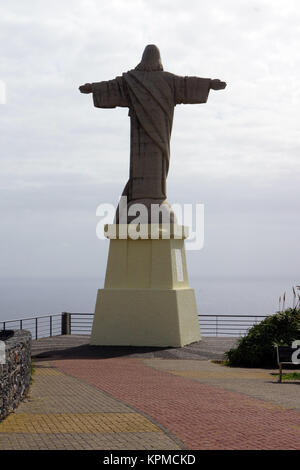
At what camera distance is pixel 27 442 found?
24.7 feet

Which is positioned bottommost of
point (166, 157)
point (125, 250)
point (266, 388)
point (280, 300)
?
point (266, 388)

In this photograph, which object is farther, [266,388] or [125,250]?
[125,250]

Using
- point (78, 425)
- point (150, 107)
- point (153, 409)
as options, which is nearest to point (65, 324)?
point (150, 107)

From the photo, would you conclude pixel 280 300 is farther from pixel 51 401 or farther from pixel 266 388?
pixel 51 401

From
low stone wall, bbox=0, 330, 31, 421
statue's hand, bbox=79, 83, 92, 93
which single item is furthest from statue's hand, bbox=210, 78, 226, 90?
low stone wall, bbox=0, 330, 31, 421

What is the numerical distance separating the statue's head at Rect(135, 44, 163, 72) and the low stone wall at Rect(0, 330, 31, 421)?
12.0m

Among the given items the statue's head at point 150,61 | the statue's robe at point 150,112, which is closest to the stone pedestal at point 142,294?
the statue's robe at point 150,112

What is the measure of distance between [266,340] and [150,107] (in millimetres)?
8058

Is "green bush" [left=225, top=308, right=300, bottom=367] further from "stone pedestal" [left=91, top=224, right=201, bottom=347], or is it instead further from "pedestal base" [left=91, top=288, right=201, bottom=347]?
"stone pedestal" [left=91, top=224, right=201, bottom=347]

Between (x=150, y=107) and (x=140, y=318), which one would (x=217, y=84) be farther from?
(x=140, y=318)

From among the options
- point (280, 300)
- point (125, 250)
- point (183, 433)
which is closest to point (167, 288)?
point (125, 250)

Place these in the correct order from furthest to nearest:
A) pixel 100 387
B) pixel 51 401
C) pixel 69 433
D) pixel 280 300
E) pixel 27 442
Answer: pixel 280 300 → pixel 100 387 → pixel 51 401 → pixel 69 433 → pixel 27 442
